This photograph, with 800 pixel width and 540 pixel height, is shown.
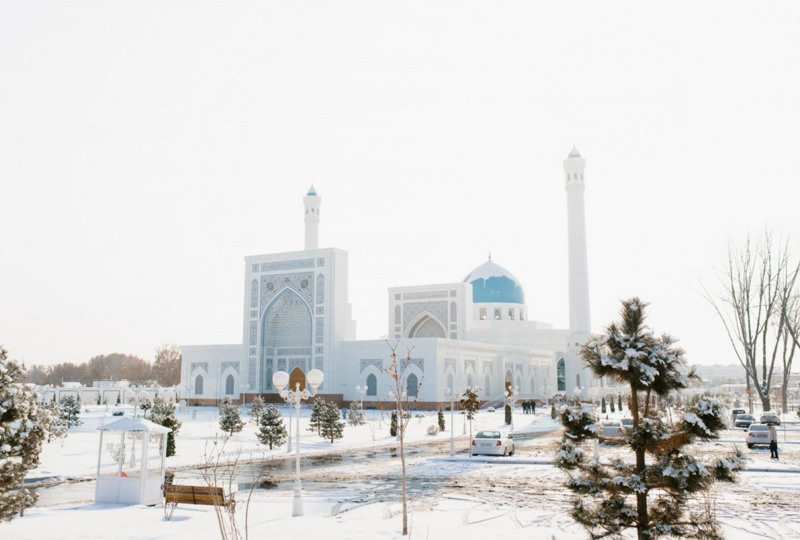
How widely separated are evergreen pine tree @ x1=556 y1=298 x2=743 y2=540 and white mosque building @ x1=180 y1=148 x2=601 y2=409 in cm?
3988

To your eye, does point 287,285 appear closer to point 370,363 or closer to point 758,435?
point 370,363

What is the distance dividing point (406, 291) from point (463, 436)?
31.5 m

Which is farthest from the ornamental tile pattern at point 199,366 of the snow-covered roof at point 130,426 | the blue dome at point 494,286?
the snow-covered roof at point 130,426

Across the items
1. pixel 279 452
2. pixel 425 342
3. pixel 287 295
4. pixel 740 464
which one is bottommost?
pixel 279 452

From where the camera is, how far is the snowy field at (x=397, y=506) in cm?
1012

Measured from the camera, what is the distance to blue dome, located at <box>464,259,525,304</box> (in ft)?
230

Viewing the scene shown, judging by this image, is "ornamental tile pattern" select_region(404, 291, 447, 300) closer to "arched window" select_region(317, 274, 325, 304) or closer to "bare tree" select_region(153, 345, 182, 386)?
"arched window" select_region(317, 274, 325, 304)

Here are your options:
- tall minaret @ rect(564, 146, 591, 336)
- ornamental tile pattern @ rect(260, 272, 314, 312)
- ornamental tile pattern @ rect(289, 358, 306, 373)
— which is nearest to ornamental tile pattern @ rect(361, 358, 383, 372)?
ornamental tile pattern @ rect(289, 358, 306, 373)

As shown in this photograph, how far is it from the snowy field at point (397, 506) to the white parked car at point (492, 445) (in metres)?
0.51

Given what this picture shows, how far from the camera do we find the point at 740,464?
22.3 feet

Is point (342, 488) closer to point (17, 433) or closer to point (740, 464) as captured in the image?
point (17, 433)

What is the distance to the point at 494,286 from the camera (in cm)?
7088

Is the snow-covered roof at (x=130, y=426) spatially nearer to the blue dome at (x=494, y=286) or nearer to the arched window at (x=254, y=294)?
the arched window at (x=254, y=294)

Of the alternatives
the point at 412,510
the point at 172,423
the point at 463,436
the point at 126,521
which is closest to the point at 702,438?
the point at 412,510
